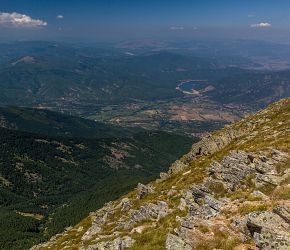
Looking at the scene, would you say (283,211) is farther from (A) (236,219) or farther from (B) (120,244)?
(B) (120,244)

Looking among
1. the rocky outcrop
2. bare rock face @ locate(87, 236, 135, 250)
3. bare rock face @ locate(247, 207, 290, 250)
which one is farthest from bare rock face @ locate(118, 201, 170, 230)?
bare rock face @ locate(247, 207, 290, 250)

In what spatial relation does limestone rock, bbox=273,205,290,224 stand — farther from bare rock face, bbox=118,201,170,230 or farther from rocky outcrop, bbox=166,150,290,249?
bare rock face, bbox=118,201,170,230

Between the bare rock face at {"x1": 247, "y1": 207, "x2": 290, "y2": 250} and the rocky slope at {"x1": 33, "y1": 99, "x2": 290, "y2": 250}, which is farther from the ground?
the bare rock face at {"x1": 247, "y1": 207, "x2": 290, "y2": 250}

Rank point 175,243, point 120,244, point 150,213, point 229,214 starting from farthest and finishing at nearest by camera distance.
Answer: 1. point 150,213
2. point 120,244
3. point 229,214
4. point 175,243

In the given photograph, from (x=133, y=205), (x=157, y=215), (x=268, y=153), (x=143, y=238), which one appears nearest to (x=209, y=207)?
(x=143, y=238)

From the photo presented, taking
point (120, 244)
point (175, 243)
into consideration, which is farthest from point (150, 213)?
point (175, 243)

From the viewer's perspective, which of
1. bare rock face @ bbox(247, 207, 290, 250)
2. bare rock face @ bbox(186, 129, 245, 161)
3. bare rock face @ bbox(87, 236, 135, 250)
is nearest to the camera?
bare rock face @ bbox(247, 207, 290, 250)

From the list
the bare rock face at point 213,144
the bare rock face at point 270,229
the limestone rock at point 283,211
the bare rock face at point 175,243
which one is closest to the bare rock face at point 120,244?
the bare rock face at point 175,243

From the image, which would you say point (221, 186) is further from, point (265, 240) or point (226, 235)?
point (265, 240)

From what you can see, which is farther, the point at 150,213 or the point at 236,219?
the point at 150,213
